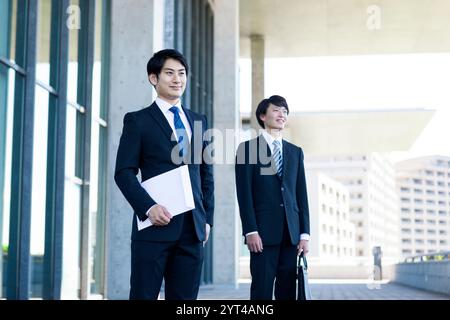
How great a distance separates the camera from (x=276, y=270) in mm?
4648

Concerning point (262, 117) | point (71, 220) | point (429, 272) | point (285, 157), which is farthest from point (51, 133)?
point (429, 272)

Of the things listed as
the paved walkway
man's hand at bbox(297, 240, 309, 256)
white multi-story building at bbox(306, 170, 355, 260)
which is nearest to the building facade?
the paved walkway

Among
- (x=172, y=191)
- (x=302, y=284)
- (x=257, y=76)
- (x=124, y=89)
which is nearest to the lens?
(x=172, y=191)

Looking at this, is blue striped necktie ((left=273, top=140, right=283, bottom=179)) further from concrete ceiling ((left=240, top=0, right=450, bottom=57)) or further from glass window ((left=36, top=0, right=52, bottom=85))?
concrete ceiling ((left=240, top=0, right=450, bottom=57))

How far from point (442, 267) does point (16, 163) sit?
34.7 feet

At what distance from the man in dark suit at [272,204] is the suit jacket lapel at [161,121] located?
123 cm

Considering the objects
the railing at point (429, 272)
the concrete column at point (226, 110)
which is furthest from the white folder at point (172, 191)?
the concrete column at point (226, 110)

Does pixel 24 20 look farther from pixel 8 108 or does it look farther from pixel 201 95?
pixel 201 95

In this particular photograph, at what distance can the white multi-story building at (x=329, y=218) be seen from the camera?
139 metres

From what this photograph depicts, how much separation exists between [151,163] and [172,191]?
0.17 metres

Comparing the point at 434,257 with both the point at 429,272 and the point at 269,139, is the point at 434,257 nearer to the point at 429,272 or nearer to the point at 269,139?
the point at 429,272

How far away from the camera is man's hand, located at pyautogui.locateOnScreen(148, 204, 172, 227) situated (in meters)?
3.31

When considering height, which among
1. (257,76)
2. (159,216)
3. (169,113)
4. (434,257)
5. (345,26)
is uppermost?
(345,26)

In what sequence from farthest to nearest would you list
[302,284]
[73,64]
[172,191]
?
[73,64] → [302,284] → [172,191]
